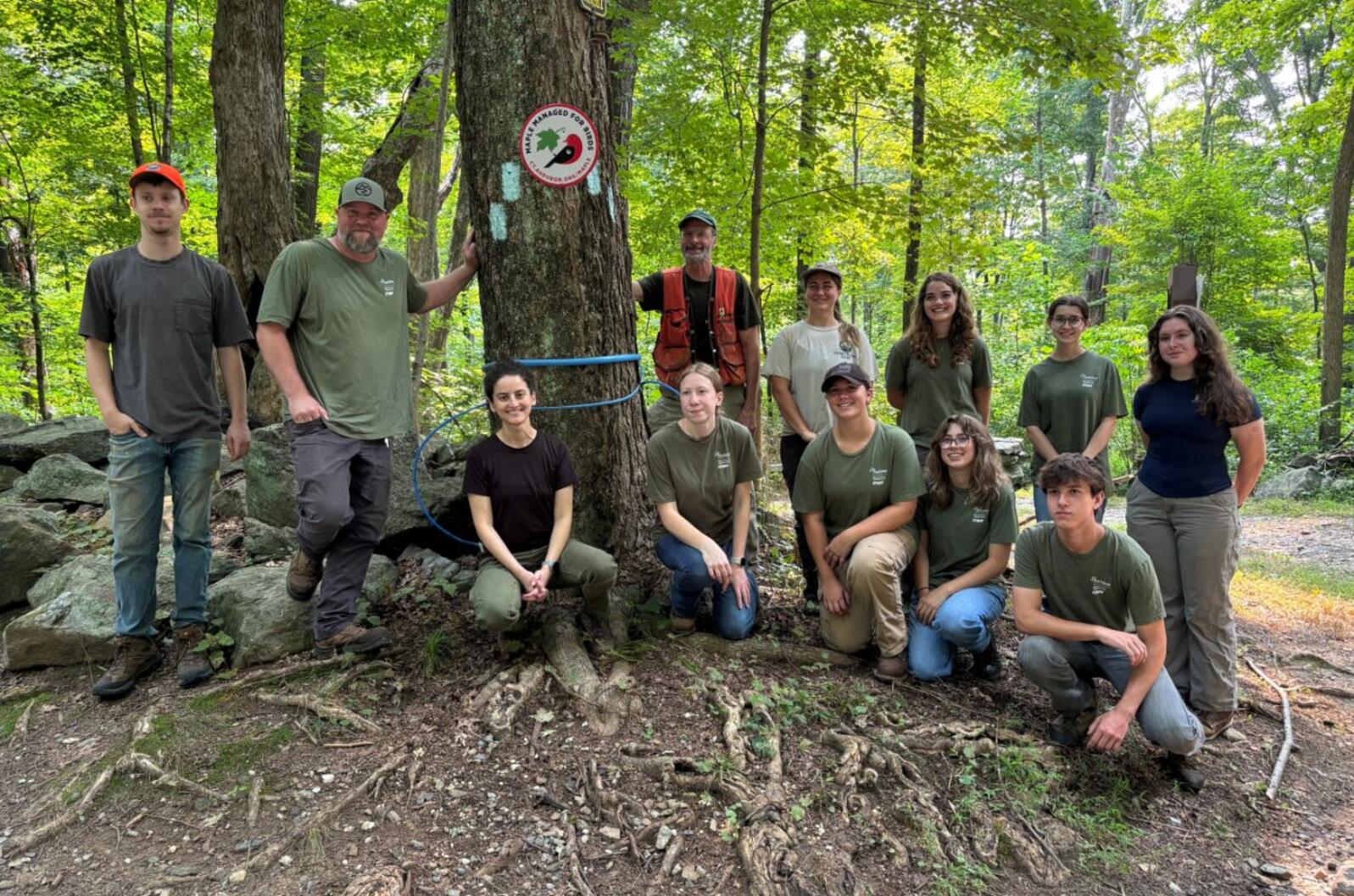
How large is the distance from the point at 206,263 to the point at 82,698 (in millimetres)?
2264

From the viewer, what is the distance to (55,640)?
3.90 m

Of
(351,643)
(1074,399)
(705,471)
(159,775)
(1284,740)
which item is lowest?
(1284,740)

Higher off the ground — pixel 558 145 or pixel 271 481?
pixel 558 145

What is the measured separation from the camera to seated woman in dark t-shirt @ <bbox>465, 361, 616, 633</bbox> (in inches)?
144

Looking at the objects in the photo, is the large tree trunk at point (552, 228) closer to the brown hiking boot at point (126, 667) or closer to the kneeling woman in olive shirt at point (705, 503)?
the kneeling woman in olive shirt at point (705, 503)

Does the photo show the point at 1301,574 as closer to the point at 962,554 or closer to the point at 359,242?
the point at 962,554

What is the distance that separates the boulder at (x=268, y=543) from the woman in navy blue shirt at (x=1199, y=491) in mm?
5321

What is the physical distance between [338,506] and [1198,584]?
4412 mm

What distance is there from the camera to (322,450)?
140 inches

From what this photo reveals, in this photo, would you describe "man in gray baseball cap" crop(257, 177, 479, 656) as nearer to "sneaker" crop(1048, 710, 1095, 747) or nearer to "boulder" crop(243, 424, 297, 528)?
"boulder" crop(243, 424, 297, 528)

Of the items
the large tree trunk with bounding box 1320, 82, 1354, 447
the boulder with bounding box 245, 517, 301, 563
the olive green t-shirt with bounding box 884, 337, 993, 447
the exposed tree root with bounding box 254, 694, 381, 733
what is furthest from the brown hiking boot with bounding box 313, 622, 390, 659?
the large tree trunk with bounding box 1320, 82, 1354, 447

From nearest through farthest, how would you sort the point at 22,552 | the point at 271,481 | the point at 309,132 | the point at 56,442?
the point at 22,552, the point at 271,481, the point at 56,442, the point at 309,132

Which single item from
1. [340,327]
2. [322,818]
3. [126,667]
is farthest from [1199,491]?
[126,667]

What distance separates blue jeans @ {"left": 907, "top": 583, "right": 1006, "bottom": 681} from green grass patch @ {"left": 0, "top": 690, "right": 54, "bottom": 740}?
4420mm
